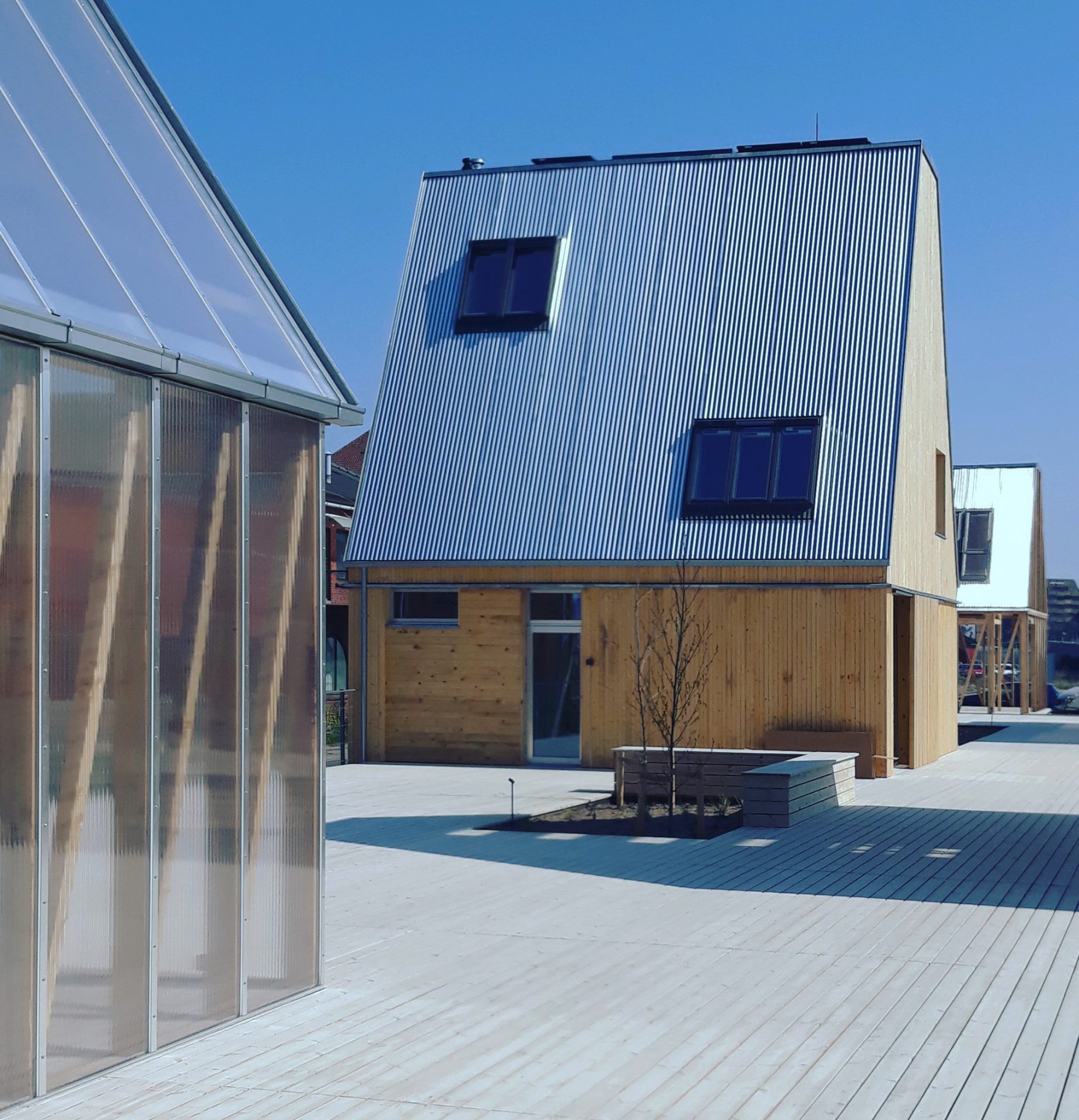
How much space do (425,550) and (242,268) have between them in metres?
16.2

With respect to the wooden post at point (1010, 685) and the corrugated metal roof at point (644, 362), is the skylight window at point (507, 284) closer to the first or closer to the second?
the corrugated metal roof at point (644, 362)

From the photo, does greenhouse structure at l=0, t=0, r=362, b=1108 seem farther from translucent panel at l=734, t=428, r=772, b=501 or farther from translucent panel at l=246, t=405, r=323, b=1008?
translucent panel at l=734, t=428, r=772, b=501

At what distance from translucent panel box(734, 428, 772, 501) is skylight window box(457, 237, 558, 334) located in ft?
15.0

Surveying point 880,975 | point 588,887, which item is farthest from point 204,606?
point 588,887

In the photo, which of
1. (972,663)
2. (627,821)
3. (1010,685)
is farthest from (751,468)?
(1010,685)

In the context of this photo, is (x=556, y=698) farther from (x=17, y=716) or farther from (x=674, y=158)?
(x=17, y=716)

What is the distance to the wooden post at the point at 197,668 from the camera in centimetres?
815

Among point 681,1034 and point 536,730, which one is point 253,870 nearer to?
point 681,1034

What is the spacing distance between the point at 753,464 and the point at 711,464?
25.9 inches

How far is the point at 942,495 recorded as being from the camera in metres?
29.3

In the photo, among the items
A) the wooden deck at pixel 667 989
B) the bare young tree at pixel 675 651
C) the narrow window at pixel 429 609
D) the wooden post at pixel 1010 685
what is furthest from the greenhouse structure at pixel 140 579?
the wooden post at pixel 1010 685

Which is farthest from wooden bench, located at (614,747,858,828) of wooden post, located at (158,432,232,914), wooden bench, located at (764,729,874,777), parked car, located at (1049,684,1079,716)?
parked car, located at (1049,684,1079,716)

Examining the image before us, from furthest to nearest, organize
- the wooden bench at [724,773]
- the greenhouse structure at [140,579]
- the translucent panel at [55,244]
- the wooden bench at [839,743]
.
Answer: the wooden bench at [839,743]
the wooden bench at [724,773]
the translucent panel at [55,244]
the greenhouse structure at [140,579]

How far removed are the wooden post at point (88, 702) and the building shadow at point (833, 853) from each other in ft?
22.2
